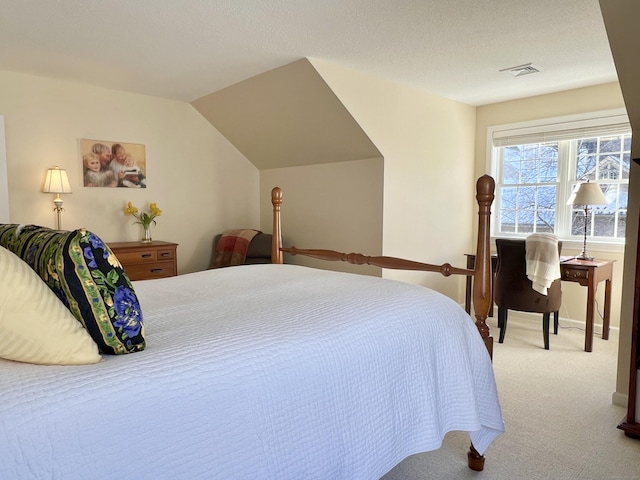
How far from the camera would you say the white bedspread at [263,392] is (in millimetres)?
825

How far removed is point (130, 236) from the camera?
412 cm

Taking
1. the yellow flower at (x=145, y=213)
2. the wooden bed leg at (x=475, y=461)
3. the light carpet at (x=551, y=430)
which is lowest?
the light carpet at (x=551, y=430)

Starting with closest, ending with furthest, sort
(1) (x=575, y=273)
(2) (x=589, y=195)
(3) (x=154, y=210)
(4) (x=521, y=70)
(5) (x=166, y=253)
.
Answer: (4) (x=521, y=70) → (1) (x=575, y=273) → (2) (x=589, y=195) → (5) (x=166, y=253) → (3) (x=154, y=210)

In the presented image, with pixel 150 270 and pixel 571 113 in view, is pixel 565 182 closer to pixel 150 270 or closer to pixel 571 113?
pixel 571 113

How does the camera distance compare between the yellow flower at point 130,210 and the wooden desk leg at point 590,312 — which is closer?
the wooden desk leg at point 590,312

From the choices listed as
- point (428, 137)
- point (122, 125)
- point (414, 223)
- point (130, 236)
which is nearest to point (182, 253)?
point (130, 236)

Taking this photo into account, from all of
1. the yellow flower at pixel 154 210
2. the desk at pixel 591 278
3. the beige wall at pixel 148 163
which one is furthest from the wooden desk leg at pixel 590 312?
the yellow flower at pixel 154 210

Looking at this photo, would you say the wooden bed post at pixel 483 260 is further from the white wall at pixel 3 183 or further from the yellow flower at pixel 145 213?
the white wall at pixel 3 183

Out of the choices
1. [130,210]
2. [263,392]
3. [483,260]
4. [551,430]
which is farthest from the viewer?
[130,210]

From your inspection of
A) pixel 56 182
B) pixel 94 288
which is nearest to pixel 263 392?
pixel 94 288

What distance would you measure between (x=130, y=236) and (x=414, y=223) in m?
2.78

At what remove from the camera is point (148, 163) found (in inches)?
164

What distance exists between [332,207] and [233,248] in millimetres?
1133

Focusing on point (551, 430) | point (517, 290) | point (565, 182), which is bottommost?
point (551, 430)
